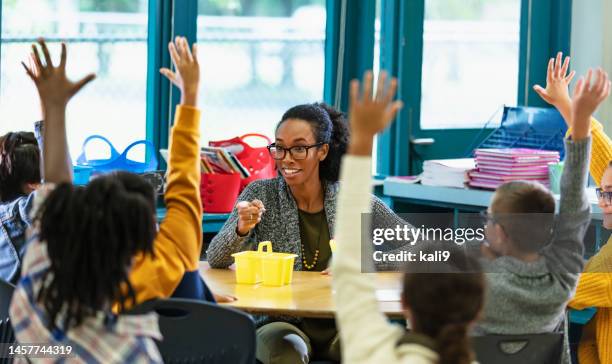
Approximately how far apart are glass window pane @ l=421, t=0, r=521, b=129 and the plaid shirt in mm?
3457

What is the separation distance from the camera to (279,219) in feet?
10.9

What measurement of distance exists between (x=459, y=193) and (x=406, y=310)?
2.83 meters

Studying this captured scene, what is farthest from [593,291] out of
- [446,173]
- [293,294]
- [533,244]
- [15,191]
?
[15,191]

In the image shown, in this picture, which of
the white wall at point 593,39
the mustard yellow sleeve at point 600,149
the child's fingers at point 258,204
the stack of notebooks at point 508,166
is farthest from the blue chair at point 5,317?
the white wall at point 593,39

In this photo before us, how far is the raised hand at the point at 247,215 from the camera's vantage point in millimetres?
3137

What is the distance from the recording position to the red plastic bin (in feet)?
13.8

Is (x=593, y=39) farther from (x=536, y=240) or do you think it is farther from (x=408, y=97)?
(x=536, y=240)

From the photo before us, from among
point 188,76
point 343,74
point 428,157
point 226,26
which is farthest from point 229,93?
point 188,76

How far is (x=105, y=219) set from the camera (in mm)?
1874

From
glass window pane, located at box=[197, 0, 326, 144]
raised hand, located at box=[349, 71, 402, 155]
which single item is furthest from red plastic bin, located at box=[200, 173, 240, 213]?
raised hand, located at box=[349, 71, 402, 155]

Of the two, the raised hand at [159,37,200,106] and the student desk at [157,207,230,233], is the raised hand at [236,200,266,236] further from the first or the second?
the student desk at [157,207,230,233]

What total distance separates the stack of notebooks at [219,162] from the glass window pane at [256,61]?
430 mm

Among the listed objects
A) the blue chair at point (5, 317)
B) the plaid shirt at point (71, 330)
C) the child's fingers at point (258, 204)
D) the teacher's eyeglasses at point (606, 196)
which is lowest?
the blue chair at point (5, 317)

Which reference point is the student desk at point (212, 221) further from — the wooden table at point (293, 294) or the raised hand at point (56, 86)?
the raised hand at point (56, 86)
